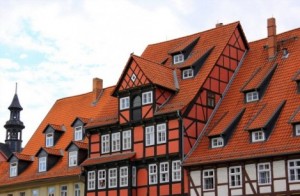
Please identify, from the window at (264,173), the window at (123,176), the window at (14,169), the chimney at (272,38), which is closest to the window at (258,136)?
the window at (264,173)

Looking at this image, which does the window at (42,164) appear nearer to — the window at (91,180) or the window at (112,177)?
the window at (91,180)

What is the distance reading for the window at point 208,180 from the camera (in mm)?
44750

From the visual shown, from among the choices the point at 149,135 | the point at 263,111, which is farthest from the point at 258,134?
the point at 149,135

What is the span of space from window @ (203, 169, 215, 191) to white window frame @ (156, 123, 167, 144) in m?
4.21

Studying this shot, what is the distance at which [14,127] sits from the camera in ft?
283

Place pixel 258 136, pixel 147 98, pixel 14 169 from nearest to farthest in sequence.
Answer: pixel 258 136 → pixel 147 98 → pixel 14 169

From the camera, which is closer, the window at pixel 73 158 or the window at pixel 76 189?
the window at pixel 76 189

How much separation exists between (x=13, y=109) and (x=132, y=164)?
129 ft

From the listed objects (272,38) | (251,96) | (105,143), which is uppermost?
(272,38)

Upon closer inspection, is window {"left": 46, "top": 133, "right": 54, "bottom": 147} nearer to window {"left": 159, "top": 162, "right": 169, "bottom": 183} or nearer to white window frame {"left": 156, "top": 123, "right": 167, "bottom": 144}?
white window frame {"left": 156, "top": 123, "right": 167, "bottom": 144}

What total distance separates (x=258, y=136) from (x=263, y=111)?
2.23 meters

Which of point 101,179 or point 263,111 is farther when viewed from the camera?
point 101,179

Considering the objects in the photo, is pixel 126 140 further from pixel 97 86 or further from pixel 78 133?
pixel 97 86

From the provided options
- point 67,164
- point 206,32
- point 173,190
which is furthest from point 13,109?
point 173,190
